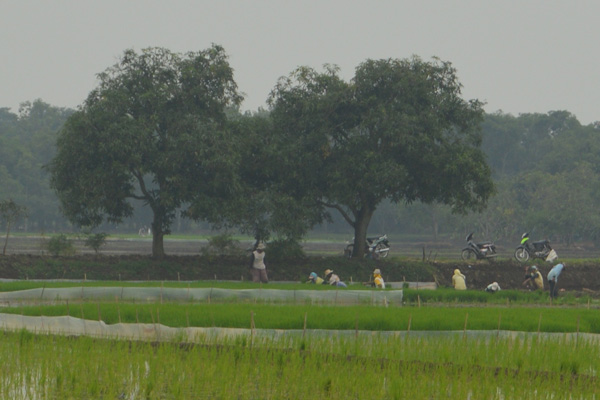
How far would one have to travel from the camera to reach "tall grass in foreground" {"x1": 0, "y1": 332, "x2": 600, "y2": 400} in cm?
1000

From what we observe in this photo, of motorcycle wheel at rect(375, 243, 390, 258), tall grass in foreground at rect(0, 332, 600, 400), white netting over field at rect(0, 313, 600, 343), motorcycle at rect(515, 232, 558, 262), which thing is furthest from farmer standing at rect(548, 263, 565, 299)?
motorcycle wheel at rect(375, 243, 390, 258)

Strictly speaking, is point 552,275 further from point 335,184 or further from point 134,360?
→ point 134,360

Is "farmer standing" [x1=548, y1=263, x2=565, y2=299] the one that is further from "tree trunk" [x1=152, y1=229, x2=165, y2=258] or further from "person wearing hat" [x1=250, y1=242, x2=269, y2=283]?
"tree trunk" [x1=152, y1=229, x2=165, y2=258]

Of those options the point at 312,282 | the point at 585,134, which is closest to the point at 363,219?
the point at 312,282

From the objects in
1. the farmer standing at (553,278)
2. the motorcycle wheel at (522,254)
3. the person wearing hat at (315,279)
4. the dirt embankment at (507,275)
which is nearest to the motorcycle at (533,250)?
the motorcycle wheel at (522,254)

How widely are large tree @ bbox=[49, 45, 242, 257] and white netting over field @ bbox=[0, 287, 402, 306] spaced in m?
8.65

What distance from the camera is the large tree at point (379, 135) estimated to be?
3167 cm

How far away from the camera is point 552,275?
2492 cm

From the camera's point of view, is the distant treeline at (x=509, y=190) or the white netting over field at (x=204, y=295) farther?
the distant treeline at (x=509, y=190)

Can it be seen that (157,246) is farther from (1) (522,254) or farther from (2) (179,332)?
(2) (179,332)

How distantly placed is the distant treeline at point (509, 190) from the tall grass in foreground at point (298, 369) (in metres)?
45.0

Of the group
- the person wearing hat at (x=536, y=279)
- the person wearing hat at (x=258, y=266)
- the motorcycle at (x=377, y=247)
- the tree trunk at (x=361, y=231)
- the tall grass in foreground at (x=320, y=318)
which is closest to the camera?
the tall grass in foreground at (x=320, y=318)

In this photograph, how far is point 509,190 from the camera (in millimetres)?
78250

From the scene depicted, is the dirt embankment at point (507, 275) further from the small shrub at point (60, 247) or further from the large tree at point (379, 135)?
the small shrub at point (60, 247)
